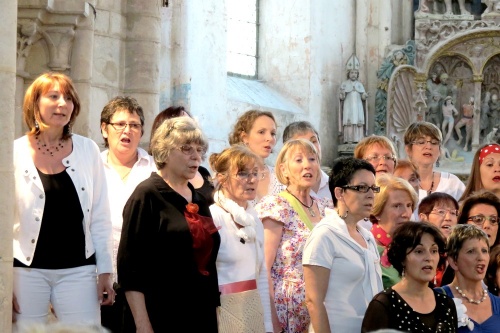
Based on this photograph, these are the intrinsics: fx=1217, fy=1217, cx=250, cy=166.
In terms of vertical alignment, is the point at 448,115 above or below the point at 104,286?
above

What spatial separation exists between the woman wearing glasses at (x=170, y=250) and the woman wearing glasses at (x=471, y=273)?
51.5 inches

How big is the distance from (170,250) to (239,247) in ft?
1.78

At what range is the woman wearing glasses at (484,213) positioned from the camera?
22.9 ft

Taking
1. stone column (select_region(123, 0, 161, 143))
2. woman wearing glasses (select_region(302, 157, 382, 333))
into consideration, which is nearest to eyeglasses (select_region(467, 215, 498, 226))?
woman wearing glasses (select_region(302, 157, 382, 333))

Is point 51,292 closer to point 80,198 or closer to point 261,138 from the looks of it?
point 80,198

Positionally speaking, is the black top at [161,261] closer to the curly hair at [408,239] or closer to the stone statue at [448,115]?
the curly hair at [408,239]

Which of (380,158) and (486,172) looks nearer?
(380,158)

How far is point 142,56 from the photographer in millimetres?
9969

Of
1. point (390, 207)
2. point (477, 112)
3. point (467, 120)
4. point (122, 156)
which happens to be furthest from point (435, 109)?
point (122, 156)

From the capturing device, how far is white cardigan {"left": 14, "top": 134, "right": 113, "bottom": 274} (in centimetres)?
538

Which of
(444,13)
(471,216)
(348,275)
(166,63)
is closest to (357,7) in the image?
(444,13)

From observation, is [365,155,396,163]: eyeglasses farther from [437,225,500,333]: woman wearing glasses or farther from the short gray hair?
the short gray hair

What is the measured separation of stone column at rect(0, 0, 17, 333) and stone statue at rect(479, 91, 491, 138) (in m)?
13.2

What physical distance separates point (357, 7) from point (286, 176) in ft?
40.3
